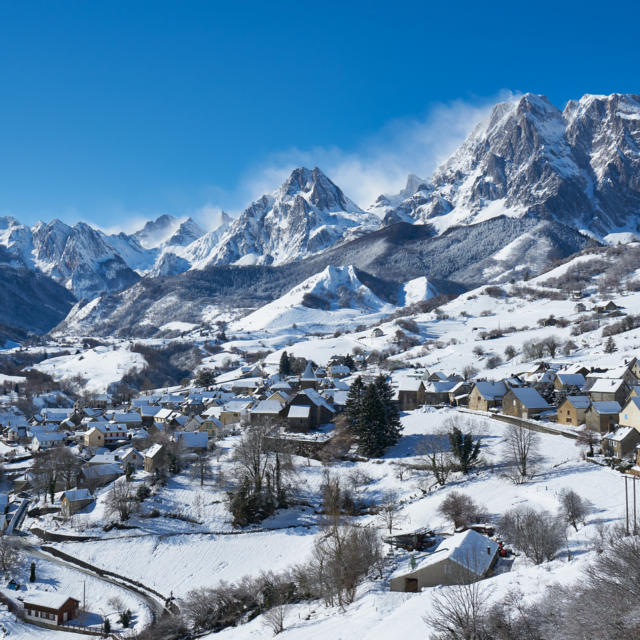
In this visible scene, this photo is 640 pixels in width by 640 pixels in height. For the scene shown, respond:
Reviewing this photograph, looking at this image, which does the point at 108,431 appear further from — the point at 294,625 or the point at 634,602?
the point at 634,602

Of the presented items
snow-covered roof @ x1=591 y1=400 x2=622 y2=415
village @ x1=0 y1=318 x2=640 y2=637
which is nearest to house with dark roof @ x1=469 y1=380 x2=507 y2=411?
village @ x1=0 y1=318 x2=640 y2=637

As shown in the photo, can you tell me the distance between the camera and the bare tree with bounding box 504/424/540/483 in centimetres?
4134

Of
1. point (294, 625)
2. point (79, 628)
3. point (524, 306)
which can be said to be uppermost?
point (524, 306)

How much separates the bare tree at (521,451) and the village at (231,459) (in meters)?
2.77

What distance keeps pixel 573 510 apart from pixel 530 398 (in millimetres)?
30741

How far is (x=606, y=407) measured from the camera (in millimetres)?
51312

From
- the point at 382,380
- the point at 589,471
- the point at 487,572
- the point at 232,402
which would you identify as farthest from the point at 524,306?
the point at 487,572

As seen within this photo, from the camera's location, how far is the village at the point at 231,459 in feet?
114

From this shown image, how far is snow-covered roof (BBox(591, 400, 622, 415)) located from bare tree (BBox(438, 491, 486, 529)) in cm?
1979

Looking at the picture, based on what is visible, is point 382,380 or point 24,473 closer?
point 382,380

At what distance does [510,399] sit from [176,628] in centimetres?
4059

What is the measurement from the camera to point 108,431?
81.6 metres

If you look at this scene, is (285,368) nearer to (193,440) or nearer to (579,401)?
(193,440)

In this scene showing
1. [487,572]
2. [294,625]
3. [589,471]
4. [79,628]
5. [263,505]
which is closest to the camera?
[487,572]
